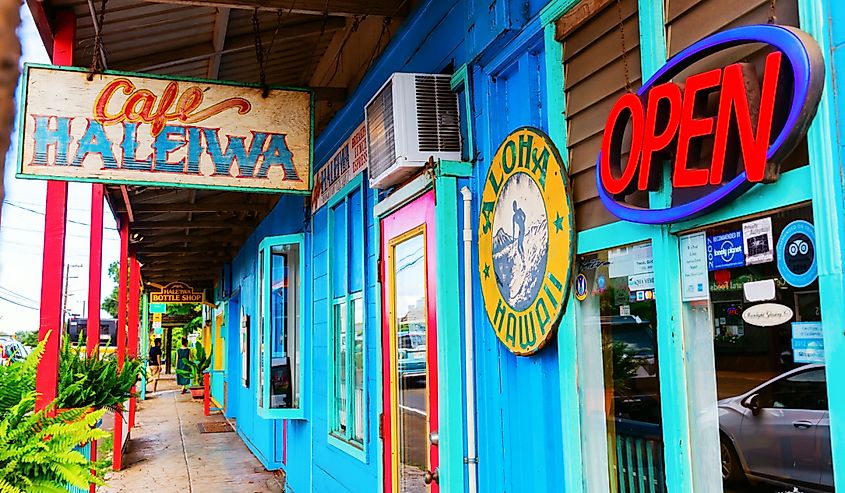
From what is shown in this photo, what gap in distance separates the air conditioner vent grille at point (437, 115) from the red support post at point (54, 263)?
7.84 ft

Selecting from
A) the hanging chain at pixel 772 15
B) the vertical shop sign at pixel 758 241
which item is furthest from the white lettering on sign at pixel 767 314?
the hanging chain at pixel 772 15

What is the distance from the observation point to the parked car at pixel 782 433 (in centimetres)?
183

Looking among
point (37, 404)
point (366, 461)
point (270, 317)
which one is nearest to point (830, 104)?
point (366, 461)

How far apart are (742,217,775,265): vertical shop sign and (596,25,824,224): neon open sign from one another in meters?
0.10

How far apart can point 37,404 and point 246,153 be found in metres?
2.06

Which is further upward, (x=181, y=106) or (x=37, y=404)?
(x=181, y=106)

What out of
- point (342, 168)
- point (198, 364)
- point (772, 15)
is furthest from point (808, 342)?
point (198, 364)

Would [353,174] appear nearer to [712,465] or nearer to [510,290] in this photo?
[510,290]

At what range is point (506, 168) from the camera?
303 cm

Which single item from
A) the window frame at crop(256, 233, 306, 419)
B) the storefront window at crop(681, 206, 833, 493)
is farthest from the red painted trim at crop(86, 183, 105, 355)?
the storefront window at crop(681, 206, 833, 493)

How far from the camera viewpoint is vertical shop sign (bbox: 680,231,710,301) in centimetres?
200

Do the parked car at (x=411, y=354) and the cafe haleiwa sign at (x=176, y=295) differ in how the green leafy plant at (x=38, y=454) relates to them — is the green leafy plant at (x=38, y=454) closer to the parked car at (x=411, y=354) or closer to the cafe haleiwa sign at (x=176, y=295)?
the parked car at (x=411, y=354)

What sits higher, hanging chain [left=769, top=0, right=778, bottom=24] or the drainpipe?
hanging chain [left=769, top=0, right=778, bottom=24]

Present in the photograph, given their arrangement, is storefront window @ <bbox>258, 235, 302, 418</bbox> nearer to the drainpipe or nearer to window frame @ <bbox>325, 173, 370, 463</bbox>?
window frame @ <bbox>325, 173, 370, 463</bbox>
